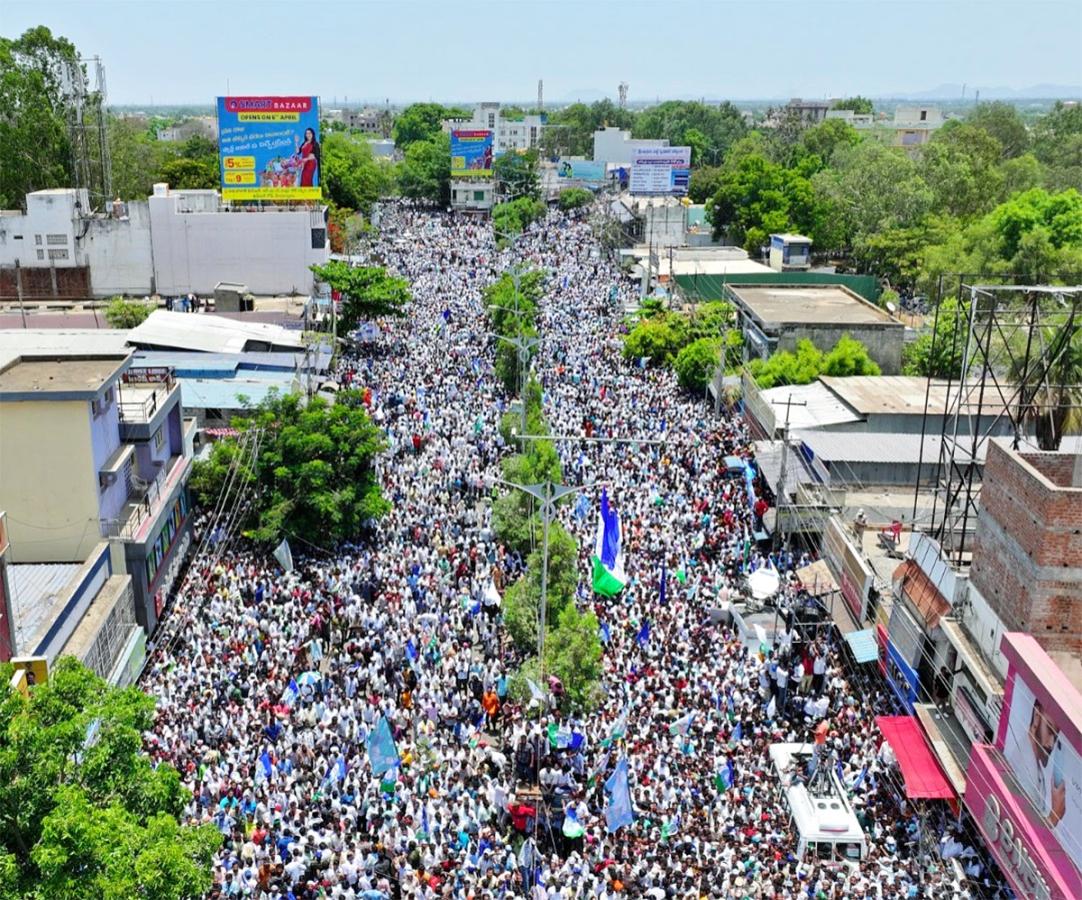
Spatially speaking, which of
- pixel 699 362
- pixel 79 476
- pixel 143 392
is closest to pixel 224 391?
pixel 143 392

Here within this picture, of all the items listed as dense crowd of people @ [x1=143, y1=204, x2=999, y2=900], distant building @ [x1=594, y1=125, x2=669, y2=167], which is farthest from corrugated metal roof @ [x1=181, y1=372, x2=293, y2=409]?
distant building @ [x1=594, y1=125, x2=669, y2=167]

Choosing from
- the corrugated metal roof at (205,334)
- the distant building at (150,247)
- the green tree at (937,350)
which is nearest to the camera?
the corrugated metal roof at (205,334)

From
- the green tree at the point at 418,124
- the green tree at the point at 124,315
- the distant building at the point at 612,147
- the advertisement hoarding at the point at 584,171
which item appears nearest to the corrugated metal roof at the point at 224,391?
the green tree at the point at 124,315

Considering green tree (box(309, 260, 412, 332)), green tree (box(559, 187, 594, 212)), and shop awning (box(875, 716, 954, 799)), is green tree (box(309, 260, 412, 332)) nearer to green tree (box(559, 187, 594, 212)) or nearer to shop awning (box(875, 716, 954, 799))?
shop awning (box(875, 716, 954, 799))

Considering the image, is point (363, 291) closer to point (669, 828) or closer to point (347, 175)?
point (669, 828)

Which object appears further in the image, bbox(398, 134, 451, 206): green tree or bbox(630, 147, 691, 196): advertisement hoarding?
bbox(398, 134, 451, 206): green tree

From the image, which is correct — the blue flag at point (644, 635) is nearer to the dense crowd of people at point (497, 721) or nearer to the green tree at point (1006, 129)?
the dense crowd of people at point (497, 721)
